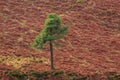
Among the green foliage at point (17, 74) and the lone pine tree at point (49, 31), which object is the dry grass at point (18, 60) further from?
the lone pine tree at point (49, 31)

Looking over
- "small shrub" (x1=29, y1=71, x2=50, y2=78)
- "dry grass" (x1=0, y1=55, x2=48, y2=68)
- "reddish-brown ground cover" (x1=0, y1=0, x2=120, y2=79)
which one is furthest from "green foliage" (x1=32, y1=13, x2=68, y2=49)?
"dry grass" (x1=0, y1=55, x2=48, y2=68)

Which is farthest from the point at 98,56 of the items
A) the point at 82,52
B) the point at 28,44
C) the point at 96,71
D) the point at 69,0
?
the point at 69,0

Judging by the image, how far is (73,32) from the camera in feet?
82.6

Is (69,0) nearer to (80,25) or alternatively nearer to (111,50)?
(80,25)

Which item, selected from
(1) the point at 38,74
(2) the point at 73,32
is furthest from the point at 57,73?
(2) the point at 73,32

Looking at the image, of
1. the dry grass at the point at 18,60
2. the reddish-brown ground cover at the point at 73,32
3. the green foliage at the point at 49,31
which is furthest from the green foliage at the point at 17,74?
the green foliage at the point at 49,31

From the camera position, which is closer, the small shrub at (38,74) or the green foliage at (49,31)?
the green foliage at (49,31)

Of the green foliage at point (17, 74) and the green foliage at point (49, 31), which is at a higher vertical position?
the green foliage at point (49, 31)

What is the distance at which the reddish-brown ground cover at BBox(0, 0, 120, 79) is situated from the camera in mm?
20359

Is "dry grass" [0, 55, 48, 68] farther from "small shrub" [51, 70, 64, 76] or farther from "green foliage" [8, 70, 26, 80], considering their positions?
"small shrub" [51, 70, 64, 76]

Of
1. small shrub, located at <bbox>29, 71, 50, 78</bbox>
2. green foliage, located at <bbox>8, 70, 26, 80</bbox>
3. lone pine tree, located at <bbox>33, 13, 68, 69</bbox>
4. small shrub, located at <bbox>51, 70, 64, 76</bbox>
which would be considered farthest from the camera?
small shrub, located at <bbox>51, 70, 64, 76</bbox>

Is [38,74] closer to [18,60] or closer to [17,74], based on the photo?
[17,74]

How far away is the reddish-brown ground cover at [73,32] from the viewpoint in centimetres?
2036

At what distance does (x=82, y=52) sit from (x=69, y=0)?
A: 10529mm
